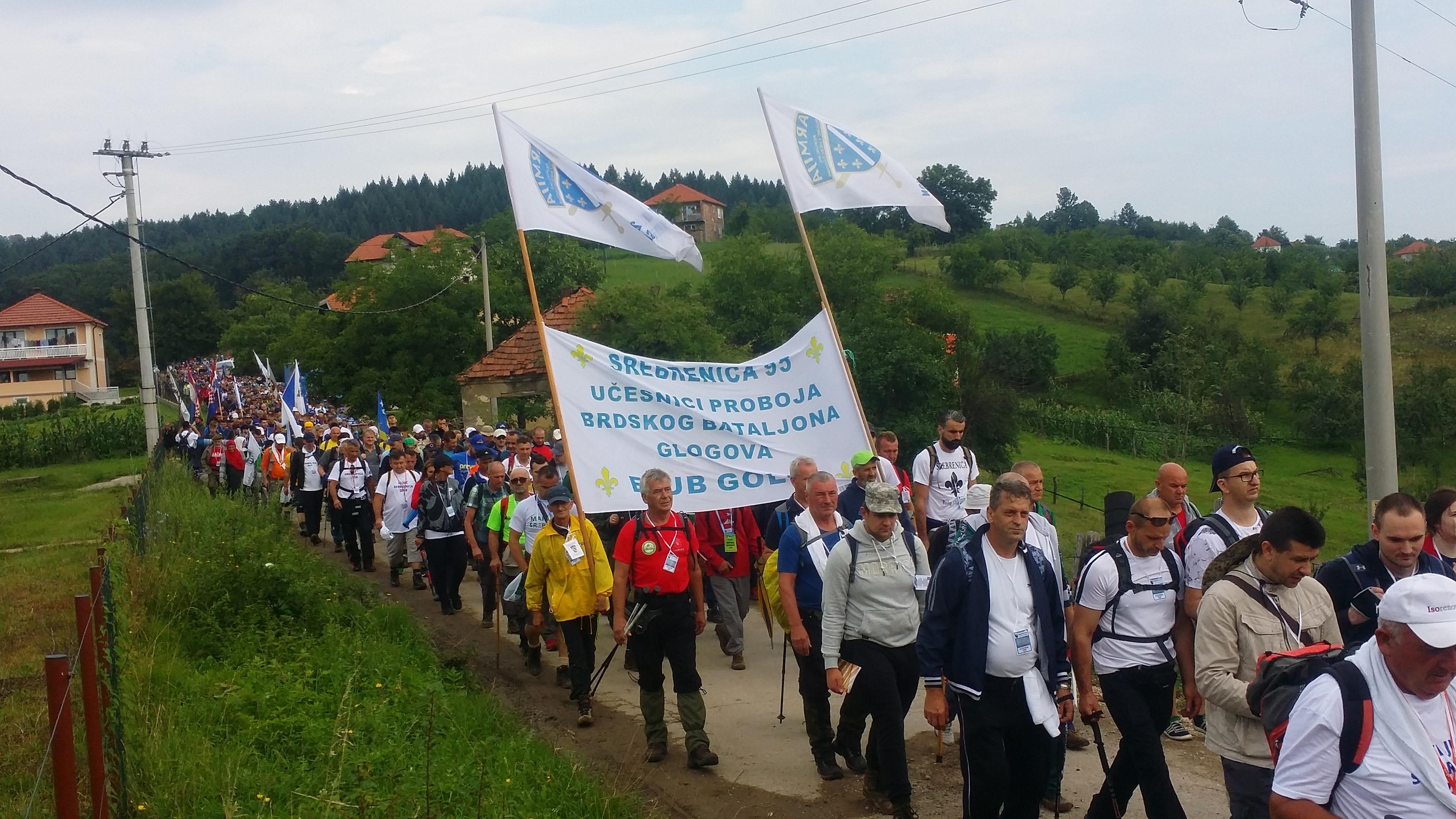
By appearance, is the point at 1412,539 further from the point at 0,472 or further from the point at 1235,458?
the point at 0,472

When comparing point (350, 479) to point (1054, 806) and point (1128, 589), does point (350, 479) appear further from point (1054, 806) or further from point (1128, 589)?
point (1128, 589)

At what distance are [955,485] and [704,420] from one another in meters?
2.41

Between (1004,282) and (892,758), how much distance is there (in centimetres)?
7025

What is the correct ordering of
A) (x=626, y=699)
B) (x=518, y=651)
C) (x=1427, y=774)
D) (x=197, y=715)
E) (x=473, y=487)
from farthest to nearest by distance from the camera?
(x=473, y=487) < (x=518, y=651) < (x=626, y=699) < (x=197, y=715) < (x=1427, y=774)

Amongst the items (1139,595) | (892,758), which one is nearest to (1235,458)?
(1139,595)

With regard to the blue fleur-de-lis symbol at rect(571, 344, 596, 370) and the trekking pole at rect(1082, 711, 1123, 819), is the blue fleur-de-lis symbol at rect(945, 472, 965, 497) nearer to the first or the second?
the blue fleur-de-lis symbol at rect(571, 344, 596, 370)

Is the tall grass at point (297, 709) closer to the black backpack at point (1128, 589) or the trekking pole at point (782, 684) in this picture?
the trekking pole at point (782, 684)

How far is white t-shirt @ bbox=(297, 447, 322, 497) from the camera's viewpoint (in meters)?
17.1

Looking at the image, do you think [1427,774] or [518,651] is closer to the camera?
[1427,774]

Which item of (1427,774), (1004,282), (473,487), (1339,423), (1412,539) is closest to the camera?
(1427,774)

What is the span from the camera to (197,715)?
7.02 metres

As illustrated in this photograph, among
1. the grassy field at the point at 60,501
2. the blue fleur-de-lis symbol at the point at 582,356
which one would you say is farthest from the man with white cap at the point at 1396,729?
the grassy field at the point at 60,501

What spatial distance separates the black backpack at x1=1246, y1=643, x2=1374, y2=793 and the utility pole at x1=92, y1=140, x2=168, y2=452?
84.3ft

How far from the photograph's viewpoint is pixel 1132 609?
5102 mm
